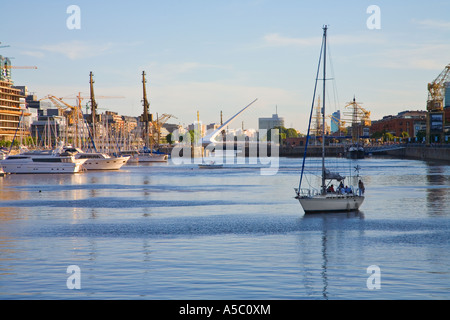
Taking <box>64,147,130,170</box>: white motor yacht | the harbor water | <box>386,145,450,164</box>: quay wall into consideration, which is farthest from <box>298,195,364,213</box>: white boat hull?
<box>386,145,450,164</box>: quay wall

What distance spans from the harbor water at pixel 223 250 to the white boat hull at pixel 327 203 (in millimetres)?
697

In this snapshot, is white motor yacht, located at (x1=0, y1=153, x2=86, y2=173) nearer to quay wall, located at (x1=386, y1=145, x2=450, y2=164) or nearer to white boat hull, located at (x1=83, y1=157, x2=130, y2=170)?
white boat hull, located at (x1=83, y1=157, x2=130, y2=170)

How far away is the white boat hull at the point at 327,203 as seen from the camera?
44219 millimetres

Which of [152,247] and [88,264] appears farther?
[152,247]

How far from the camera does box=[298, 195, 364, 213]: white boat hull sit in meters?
44.2

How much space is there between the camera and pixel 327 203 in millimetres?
44375

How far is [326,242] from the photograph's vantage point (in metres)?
33.8

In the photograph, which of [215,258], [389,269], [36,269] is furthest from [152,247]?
[389,269]

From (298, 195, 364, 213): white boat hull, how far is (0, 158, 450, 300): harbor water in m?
0.70

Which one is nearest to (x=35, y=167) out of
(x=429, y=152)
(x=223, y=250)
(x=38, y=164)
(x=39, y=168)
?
(x=39, y=168)

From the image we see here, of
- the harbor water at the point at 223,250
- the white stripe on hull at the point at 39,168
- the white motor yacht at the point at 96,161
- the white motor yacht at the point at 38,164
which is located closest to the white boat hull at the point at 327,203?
the harbor water at the point at 223,250

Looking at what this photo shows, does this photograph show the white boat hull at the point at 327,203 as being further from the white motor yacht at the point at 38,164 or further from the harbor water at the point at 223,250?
the white motor yacht at the point at 38,164
